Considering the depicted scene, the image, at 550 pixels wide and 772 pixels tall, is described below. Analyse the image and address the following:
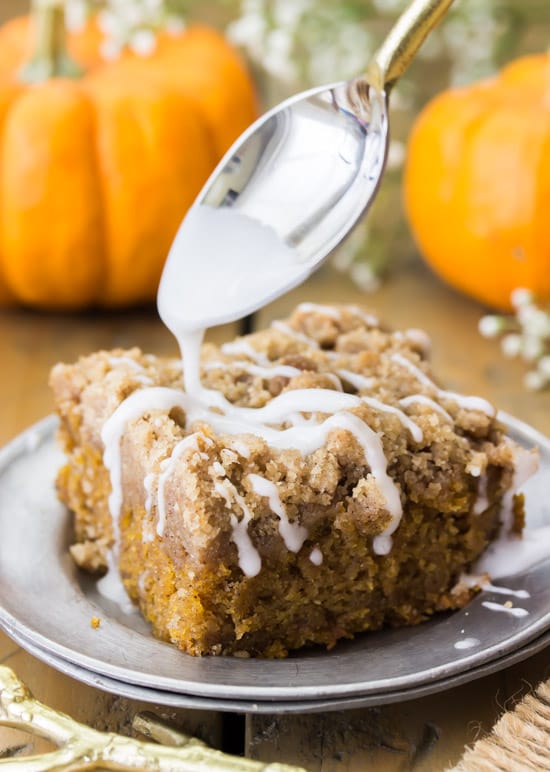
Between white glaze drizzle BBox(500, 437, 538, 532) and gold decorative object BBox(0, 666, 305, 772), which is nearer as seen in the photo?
gold decorative object BBox(0, 666, 305, 772)

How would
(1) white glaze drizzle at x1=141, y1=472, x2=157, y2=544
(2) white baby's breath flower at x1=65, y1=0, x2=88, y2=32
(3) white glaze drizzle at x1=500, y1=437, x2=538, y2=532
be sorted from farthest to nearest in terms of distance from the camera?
(2) white baby's breath flower at x1=65, y1=0, x2=88, y2=32 → (3) white glaze drizzle at x1=500, y1=437, x2=538, y2=532 → (1) white glaze drizzle at x1=141, y1=472, x2=157, y2=544

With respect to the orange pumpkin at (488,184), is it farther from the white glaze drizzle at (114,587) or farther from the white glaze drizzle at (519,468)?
the white glaze drizzle at (114,587)

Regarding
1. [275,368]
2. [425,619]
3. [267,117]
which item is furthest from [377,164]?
[425,619]

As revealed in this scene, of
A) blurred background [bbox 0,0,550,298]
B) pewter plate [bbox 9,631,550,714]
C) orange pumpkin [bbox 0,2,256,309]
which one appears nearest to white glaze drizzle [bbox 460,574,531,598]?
pewter plate [bbox 9,631,550,714]

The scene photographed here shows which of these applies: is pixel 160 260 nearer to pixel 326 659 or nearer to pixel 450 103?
pixel 450 103

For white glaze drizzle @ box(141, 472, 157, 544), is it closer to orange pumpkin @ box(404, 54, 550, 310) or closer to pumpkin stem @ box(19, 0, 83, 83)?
orange pumpkin @ box(404, 54, 550, 310)

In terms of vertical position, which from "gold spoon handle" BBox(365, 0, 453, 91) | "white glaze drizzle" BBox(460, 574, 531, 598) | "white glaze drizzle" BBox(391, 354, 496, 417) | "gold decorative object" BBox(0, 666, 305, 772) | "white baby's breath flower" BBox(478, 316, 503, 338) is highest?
"gold spoon handle" BBox(365, 0, 453, 91)

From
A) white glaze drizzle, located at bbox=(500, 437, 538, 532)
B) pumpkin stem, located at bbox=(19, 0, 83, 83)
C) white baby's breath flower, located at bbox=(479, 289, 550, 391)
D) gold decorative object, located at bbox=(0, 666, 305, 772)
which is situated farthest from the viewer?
pumpkin stem, located at bbox=(19, 0, 83, 83)

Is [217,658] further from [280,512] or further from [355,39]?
[355,39]
